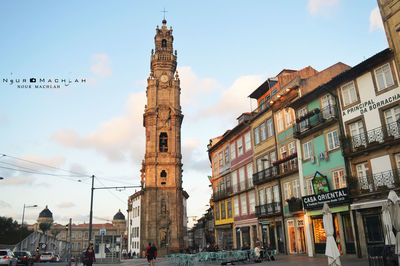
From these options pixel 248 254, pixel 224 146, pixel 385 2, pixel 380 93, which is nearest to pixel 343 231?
pixel 248 254

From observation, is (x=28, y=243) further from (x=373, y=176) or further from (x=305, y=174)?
(x=373, y=176)

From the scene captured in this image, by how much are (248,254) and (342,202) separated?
7.47 metres

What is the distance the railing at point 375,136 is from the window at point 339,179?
2123 mm

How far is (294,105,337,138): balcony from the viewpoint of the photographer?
2495cm

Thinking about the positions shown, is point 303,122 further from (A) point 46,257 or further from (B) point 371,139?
(A) point 46,257

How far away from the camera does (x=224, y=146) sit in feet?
148

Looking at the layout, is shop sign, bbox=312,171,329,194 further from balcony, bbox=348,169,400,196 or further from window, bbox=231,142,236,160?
window, bbox=231,142,236,160

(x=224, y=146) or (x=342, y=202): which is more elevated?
(x=224, y=146)

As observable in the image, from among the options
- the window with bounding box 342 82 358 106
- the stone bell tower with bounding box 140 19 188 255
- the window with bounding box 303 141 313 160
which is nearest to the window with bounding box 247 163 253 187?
the window with bounding box 303 141 313 160

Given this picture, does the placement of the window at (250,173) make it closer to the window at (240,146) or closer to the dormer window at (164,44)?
the window at (240,146)

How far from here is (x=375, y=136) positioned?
2155 centimetres

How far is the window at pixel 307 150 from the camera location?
1067 inches

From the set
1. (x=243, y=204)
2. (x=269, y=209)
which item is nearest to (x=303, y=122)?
(x=269, y=209)

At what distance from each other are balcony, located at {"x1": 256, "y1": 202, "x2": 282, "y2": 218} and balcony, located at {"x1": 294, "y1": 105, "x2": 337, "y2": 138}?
23.5 feet
